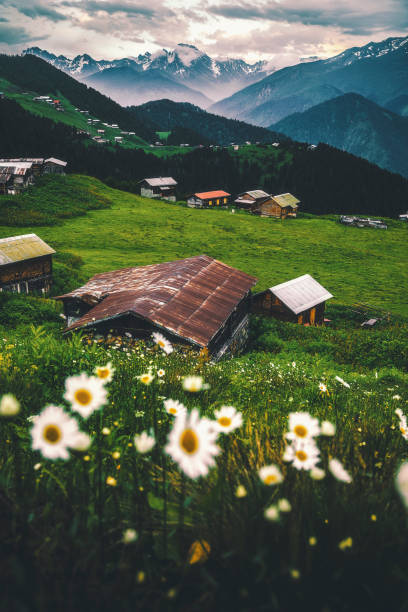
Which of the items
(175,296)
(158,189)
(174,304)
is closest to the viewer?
(174,304)

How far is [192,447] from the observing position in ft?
5.40

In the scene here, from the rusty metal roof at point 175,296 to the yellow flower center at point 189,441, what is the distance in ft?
46.0

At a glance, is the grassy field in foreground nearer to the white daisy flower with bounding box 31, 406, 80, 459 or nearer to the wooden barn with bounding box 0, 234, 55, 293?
the wooden barn with bounding box 0, 234, 55, 293

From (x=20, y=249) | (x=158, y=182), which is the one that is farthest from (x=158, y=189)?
(x=20, y=249)

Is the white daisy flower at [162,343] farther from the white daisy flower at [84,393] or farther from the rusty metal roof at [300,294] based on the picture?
the rusty metal roof at [300,294]

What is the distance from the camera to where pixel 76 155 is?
120m

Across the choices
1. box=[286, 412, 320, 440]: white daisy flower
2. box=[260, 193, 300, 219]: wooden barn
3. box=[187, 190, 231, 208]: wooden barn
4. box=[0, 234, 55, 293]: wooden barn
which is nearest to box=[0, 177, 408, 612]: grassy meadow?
box=[286, 412, 320, 440]: white daisy flower

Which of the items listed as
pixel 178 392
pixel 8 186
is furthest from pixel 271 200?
pixel 178 392

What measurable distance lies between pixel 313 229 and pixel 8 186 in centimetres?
6558

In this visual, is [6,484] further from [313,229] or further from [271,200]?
[271,200]

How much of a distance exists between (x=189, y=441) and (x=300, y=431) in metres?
0.88

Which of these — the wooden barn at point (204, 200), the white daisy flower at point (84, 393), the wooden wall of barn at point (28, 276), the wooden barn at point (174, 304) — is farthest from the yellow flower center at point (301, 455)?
the wooden barn at point (204, 200)

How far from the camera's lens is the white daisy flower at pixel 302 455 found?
6.38 ft

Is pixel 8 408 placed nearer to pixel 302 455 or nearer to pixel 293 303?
pixel 302 455
